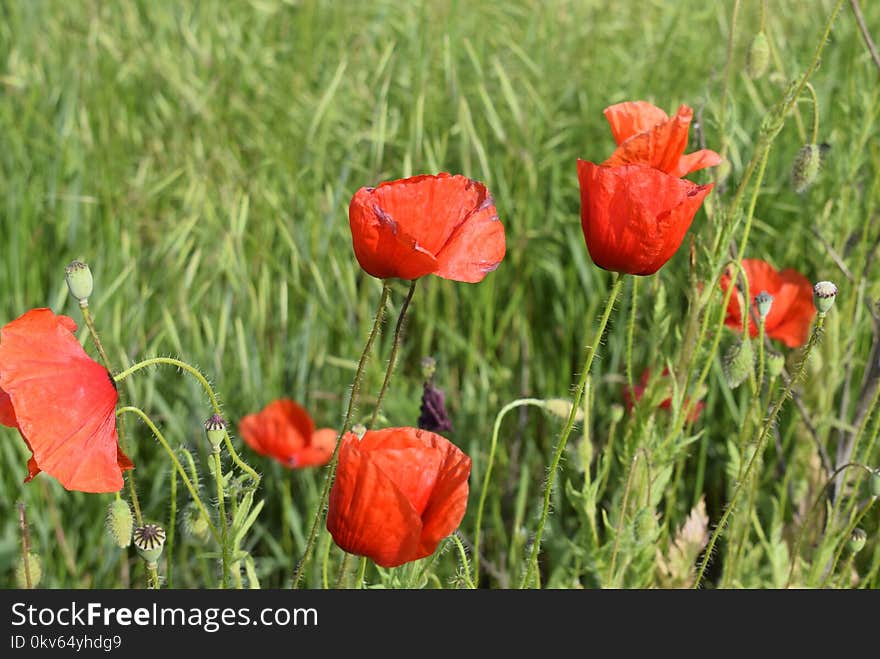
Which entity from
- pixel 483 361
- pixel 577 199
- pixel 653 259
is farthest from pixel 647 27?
pixel 653 259

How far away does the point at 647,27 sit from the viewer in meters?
2.40

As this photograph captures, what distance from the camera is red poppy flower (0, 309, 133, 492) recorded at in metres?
0.82

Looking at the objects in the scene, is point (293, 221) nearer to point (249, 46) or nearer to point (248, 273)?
point (248, 273)

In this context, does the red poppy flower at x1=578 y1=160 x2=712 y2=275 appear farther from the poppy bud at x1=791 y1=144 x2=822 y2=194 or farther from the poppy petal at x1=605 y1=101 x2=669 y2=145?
the poppy bud at x1=791 y1=144 x2=822 y2=194

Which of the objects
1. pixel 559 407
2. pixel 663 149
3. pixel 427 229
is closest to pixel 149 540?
pixel 427 229

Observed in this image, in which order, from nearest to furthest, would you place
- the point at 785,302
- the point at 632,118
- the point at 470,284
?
the point at 632,118 < the point at 785,302 < the point at 470,284

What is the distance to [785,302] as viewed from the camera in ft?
4.92

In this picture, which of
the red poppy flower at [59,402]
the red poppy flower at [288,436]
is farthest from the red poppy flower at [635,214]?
the red poppy flower at [288,436]

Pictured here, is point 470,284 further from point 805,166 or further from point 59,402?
point 59,402

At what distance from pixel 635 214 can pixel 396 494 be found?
0.96ft

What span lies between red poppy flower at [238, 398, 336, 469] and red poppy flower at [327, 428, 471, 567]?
69 cm

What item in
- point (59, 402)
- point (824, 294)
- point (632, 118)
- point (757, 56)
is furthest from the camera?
point (757, 56)

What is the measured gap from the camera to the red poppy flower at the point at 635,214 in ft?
2.93

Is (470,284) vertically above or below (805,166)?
below
